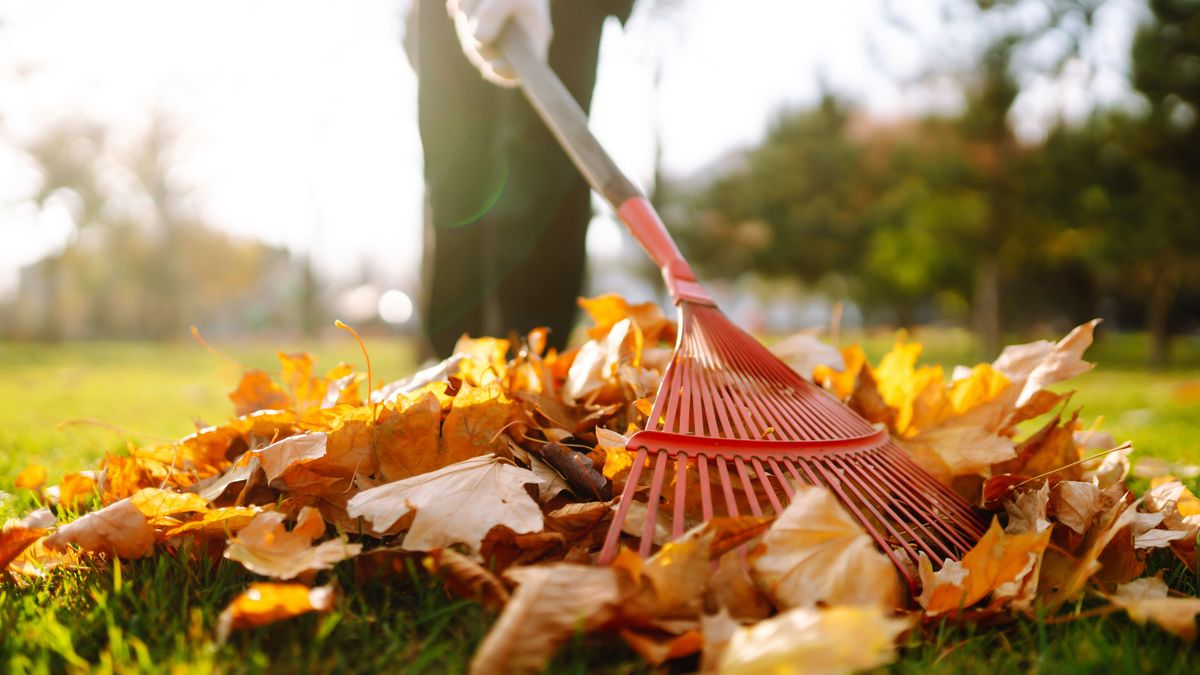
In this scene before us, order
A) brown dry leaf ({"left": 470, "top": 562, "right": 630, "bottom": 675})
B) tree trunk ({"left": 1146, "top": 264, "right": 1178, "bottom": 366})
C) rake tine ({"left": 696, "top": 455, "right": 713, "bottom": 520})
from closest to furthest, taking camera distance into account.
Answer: brown dry leaf ({"left": 470, "top": 562, "right": 630, "bottom": 675}), rake tine ({"left": 696, "top": 455, "right": 713, "bottom": 520}), tree trunk ({"left": 1146, "top": 264, "right": 1178, "bottom": 366})

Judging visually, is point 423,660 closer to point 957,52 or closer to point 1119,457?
point 1119,457

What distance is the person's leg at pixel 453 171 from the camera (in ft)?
9.22

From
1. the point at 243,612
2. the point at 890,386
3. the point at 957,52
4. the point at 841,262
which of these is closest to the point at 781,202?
the point at 841,262

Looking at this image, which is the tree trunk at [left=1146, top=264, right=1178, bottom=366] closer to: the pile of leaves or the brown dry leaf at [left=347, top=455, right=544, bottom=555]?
the pile of leaves

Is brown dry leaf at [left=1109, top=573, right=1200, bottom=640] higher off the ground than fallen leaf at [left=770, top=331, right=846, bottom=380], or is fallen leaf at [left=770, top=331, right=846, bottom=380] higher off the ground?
fallen leaf at [left=770, top=331, right=846, bottom=380]

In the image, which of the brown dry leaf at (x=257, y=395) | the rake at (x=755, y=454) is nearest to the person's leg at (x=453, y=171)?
the brown dry leaf at (x=257, y=395)

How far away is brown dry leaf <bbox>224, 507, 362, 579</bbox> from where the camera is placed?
99 cm

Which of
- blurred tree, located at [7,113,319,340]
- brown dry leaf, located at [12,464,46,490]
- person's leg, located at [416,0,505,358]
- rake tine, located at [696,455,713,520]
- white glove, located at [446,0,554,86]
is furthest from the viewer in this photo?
blurred tree, located at [7,113,319,340]

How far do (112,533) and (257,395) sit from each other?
2.24 ft

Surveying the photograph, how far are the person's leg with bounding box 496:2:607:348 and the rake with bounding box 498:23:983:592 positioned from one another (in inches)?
56.7

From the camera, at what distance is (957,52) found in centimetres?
1312

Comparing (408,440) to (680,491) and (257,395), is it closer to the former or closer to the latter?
(680,491)

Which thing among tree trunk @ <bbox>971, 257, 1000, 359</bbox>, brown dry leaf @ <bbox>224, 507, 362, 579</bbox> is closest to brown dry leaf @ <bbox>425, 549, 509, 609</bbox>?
brown dry leaf @ <bbox>224, 507, 362, 579</bbox>

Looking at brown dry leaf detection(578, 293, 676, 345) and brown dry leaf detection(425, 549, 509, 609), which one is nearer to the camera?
brown dry leaf detection(425, 549, 509, 609)
